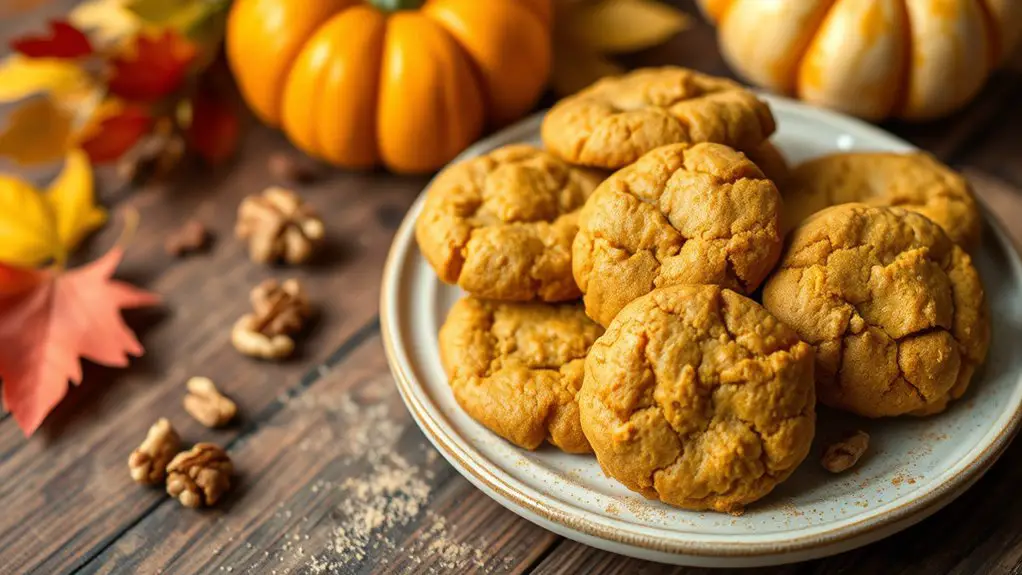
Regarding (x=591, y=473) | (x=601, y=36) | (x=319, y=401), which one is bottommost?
(x=319, y=401)

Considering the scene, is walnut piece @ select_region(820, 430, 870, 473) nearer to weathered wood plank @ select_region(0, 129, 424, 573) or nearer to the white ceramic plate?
the white ceramic plate

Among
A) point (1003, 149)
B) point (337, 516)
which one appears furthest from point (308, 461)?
point (1003, 149)

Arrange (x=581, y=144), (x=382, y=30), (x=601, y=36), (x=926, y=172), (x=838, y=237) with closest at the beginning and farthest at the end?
(x=838, y=237) → (x=581, y=144) → (x=926, y=172) → (x=382, y=30) → (x=601, y=36)

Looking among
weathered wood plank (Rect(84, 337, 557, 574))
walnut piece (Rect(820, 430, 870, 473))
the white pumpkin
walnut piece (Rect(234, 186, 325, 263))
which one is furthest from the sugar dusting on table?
the white pumpkin

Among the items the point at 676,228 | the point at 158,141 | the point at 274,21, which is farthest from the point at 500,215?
the point at 158,141

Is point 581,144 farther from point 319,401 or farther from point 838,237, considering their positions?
point 319,401

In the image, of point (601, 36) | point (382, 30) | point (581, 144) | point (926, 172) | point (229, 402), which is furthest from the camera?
point (601, 36)
